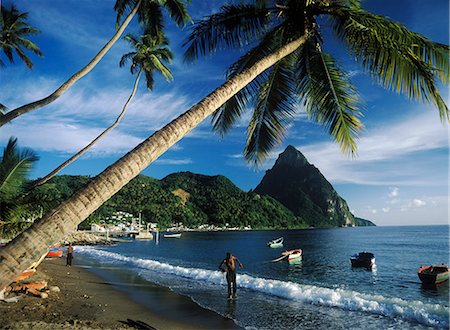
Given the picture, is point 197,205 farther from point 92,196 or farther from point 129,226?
point 92,196

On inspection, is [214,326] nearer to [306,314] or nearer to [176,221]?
[306,314]

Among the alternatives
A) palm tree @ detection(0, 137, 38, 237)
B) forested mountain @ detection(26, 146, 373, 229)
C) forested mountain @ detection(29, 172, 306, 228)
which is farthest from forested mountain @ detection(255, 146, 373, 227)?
palm tree @ detection(0, 137, 38, 237)

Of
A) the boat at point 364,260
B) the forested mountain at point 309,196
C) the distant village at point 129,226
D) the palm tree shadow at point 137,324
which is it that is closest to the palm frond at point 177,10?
the palm tree shadow at point 137,324

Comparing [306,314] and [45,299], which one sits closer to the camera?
[45,299]

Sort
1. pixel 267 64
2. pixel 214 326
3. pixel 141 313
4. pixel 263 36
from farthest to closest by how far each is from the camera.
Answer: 1. pixel 141 313
2. pixel 214 326
3. pixel 263 36
4. pixel 267 64

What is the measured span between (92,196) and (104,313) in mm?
8541

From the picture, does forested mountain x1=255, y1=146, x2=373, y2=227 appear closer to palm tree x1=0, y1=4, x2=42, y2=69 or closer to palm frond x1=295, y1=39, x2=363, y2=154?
palm tree x1=0, y1=4, x2=42, y2=69

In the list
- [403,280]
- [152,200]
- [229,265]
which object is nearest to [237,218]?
[152,200]

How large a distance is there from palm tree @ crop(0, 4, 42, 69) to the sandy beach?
38.8 feet

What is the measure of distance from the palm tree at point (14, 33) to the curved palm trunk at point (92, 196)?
1537cm

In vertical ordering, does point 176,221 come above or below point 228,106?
below

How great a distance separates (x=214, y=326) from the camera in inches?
384

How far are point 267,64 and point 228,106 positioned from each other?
8.68ft

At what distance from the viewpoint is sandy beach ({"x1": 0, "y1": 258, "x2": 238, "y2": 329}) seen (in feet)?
25.3
